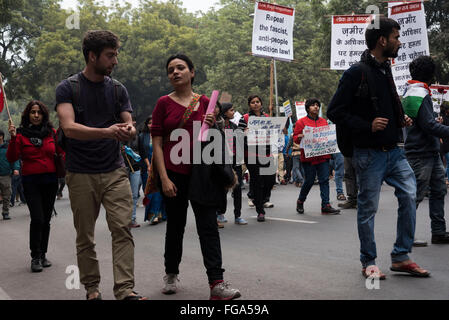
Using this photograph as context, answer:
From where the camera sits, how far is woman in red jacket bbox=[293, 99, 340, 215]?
9609mm

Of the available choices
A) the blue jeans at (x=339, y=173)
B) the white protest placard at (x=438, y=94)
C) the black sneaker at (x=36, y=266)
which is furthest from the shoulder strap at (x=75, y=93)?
the white protest placard at (x=438, y=94)

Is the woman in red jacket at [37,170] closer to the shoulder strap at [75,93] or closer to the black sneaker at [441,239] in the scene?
the shoulder strap at [75,93]

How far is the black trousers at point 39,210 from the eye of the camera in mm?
6188

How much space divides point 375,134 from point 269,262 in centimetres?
183

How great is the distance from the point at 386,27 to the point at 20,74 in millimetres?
33799

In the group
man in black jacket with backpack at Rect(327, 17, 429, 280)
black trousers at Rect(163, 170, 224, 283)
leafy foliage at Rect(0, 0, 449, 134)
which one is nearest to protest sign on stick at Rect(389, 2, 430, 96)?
man in black jacket with backpack at Rect(327, 17, 429, 280)

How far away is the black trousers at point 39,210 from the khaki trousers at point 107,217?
2.08m

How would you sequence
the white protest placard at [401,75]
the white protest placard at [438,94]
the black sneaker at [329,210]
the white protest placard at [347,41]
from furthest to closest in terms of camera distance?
the white protest placard at [438,94]
the white protest placard at [347,41]
the white protest placard at [401,75]
the black sneaker at [329,210]

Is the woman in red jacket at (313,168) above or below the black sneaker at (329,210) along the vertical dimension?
above

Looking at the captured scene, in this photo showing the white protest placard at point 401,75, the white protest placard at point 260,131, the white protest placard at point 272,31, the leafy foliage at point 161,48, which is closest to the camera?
the white protest placard at point 260,131
